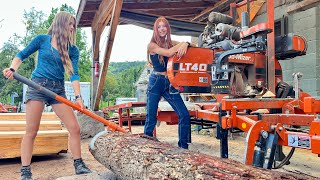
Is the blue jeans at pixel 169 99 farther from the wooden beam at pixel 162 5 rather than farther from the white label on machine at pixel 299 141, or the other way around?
the wooden beam at pixel 162 5

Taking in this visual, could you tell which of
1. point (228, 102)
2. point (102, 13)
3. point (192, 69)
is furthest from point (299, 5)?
point (228, 102)

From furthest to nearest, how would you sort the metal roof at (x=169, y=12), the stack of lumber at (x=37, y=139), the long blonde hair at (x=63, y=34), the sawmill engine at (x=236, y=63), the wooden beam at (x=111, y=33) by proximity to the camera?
the metal roof at (x=169, y=12) → the wooden beam at (x=111, y=33) → the stack of lumber at (x=37, y=139) → the sawmill engine at (x=236, y=63) → the long blonde hair at (x=63, y=34)

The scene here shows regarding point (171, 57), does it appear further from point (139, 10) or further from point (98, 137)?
point (139, 10)

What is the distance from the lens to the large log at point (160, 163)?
195cm

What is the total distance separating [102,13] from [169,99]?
3.41 meters

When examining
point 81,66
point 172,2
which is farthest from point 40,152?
point 81,66

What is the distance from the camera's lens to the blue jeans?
3.89 m

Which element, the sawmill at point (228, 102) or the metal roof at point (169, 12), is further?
the metal roof at point (169, 12)

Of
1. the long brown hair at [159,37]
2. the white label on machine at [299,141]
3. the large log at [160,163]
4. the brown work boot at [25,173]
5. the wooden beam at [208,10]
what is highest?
the wooden beam at [208,10]

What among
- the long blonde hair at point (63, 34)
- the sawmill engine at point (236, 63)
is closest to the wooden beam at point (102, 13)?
the sawmill engine at point (236, 63)

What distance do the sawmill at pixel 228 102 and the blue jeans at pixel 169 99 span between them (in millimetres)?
129

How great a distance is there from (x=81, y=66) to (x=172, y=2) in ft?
→ 87.2

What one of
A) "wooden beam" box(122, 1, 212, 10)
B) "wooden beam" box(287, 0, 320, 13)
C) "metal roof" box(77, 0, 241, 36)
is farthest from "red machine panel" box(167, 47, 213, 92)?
"wooden beam" box(122, 1, 212, 10)

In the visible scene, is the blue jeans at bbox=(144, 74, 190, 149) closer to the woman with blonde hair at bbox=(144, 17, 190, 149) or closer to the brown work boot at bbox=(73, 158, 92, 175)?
the woman with blonde hair at bbox=(144, 17, 190, 149)
